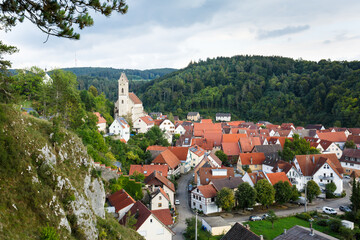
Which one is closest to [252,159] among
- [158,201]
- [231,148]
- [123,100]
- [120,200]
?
[231,148]

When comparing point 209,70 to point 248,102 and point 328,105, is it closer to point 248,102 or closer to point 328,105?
point 248,102

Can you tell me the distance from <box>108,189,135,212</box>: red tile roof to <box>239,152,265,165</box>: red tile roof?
76.8 feet

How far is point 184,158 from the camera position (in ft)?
152

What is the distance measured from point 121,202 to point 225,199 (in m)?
11.1

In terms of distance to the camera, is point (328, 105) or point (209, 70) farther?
point (209, 70)

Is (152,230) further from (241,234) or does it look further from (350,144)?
(350,144)

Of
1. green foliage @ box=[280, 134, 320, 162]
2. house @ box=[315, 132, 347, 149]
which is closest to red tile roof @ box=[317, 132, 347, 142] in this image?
house @ box=[315, 132, 347, 149]

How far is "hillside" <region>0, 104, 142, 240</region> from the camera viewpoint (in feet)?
33.7

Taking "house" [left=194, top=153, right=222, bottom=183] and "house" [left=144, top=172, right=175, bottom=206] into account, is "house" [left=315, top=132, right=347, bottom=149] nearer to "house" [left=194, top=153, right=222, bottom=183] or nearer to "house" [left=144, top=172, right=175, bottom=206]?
"house" [left=194, top=153, right=222, bottom=183]

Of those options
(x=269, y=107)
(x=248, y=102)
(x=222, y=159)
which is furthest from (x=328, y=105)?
(x=222, y=159)

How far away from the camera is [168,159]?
42.3 m

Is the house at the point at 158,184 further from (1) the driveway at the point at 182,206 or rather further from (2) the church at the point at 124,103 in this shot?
(2) the church at the point at 124,103

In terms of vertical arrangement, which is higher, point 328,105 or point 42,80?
point 42,80

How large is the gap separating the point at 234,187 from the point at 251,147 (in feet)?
70.8
